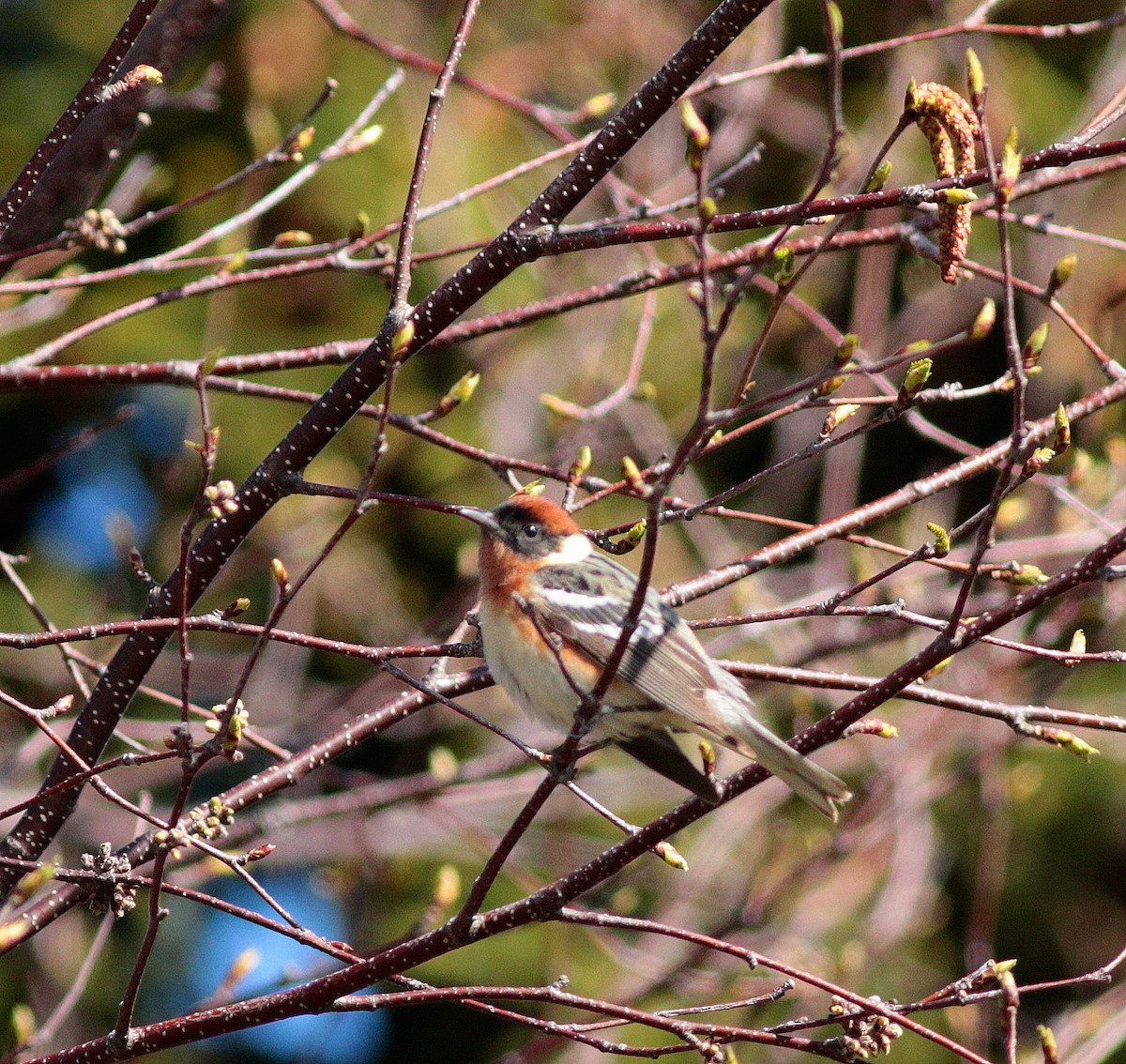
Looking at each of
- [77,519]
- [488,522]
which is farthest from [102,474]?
[488,522]

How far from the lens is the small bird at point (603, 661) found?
10.4 ft

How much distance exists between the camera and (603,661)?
342 centimetres

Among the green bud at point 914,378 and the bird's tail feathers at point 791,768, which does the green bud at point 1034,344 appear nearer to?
the green bud at point 914,378

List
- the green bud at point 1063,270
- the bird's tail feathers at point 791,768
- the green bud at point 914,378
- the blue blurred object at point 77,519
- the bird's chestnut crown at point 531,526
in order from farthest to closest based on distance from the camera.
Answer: the blue blurred object at point 77,519 < the bird's chestnut crown at point 531,526 < the bird's tail feathers at point 791,768 < the green bud at point 1063,270 < the green bud at point 914,378

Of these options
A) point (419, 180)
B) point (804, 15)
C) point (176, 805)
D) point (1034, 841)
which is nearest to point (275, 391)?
point (419, 180)

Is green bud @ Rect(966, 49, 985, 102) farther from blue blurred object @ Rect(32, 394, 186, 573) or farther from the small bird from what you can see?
blue blurred object @ Rect(32, 394, 186, 573)

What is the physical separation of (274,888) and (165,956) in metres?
0.82

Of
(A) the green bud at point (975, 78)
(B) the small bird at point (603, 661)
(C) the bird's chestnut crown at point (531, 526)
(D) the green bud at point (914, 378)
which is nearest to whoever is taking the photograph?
(A) the green bud at point (975, 78)

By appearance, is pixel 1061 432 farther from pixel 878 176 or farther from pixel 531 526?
pixel 531 526

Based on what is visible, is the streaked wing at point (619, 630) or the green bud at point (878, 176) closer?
the green bud at point (878, 176)

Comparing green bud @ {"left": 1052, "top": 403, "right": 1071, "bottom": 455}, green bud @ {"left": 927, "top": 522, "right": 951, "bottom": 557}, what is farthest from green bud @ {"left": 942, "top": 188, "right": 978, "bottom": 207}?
green bud @ {"left": 927, "top": 522, "right": 951, "bottom": 557}

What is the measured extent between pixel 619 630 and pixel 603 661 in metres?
0.09

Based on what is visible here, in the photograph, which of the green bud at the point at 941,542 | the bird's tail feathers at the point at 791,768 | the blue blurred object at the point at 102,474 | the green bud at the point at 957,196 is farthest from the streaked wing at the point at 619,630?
the blue blurred object at the point at 102,474

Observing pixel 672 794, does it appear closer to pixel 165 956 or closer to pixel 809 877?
pixel 809 877
